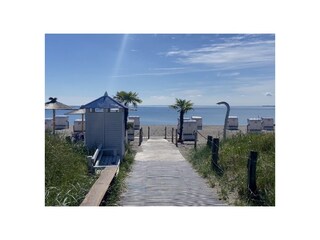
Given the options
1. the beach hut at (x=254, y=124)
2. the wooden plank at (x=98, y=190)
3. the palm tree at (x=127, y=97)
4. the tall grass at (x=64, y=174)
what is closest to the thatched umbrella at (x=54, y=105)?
the palm tree at (x=127, y=97)

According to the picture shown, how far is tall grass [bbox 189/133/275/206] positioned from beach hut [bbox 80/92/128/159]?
6.54 feet

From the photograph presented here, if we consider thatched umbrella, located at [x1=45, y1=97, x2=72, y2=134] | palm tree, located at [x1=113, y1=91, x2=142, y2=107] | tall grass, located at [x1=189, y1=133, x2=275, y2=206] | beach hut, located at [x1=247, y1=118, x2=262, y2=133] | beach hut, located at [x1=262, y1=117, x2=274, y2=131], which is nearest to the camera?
tall grass, located at [x1=189, y1=133, x2=275, y2=206]

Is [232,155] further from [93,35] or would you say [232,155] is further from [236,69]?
[93,35]

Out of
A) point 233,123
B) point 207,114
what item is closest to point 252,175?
point 233,123

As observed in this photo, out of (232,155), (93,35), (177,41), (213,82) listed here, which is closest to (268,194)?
(232,155)

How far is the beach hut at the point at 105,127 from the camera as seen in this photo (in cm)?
987

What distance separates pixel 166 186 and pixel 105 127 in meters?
3.61

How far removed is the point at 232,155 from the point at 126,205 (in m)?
3.07

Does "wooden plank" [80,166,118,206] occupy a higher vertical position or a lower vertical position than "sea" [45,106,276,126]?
lower

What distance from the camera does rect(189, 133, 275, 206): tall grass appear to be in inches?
223

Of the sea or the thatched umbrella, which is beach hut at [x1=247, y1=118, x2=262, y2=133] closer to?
the sea

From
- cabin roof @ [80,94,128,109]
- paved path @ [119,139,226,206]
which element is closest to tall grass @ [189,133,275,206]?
paved path @ [119,139,226,206]

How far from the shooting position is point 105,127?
994 centimetres
